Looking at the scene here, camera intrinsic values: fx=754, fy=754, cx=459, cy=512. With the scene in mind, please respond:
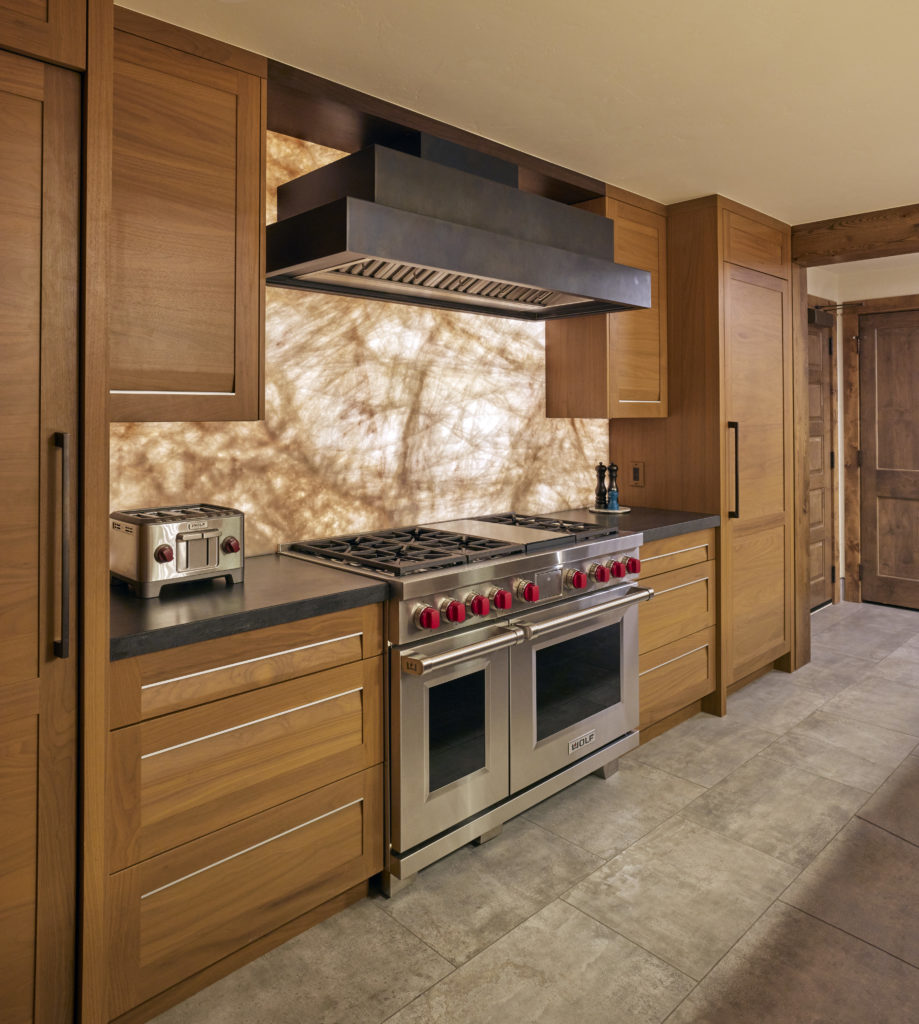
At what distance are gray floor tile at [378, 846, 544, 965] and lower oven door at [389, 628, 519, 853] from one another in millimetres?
167

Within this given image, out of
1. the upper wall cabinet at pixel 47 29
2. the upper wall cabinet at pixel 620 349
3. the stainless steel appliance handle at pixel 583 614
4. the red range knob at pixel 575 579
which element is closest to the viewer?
the upper wall cabinet at pixel 47 29

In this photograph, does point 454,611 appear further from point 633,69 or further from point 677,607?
point 633,69

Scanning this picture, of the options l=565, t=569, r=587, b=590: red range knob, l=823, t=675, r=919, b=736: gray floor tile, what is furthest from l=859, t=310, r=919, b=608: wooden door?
l=565, t=569, r=587, b=590: red range knob

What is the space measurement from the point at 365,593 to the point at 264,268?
0.95 m

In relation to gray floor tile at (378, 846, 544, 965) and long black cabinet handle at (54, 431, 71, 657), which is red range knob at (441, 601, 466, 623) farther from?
long black cabinet handle at (54, 431, 71, 657)

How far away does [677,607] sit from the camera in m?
3.30

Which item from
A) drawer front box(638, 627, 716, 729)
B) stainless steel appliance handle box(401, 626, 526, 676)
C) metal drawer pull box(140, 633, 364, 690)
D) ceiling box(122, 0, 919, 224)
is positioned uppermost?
ceiling box(122, 0, 919, 224)

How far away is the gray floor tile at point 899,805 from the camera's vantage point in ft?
8.43

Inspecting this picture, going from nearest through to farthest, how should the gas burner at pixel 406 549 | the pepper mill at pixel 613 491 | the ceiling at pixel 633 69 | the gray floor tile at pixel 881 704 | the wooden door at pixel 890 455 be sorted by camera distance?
the ceiling at pixel 633 69
the gas burner at pixel 406 549
the gray floor tile at pixel 881 704
the pepper mill at pixel 613 491
the wooden door at pixel 890 455

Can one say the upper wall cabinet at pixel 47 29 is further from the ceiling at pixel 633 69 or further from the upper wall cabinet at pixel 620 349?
the upper wall cabinet at pixel 620 349

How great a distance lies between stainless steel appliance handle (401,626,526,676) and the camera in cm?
207

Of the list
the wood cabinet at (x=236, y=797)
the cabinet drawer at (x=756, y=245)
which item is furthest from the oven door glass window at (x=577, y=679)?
the cabinet drawer at (x=756, y=245)

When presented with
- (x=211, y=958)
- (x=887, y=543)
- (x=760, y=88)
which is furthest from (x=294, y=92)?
(x=887, y=543)

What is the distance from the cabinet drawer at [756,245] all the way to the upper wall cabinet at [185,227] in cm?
229
